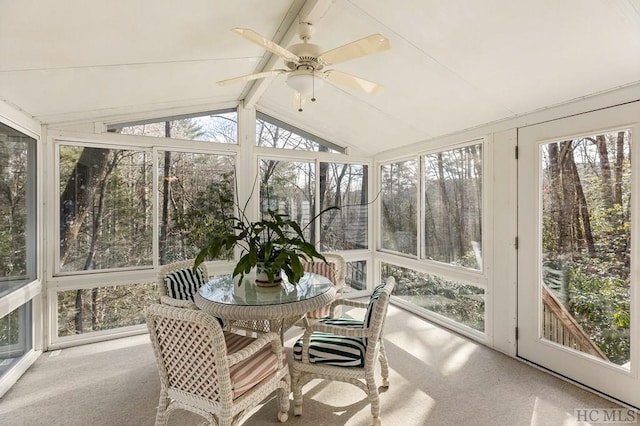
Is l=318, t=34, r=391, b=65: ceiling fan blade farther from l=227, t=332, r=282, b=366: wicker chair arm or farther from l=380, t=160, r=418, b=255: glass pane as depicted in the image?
l=380, t=160, r=418, b=255: glass pane

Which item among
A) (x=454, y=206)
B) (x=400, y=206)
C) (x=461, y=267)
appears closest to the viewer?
(x=461, y=267)

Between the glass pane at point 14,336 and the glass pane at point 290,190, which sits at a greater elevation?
the glass pane at point 290,190

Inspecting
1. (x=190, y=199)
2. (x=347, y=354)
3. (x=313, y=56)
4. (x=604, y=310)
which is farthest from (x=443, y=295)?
(x=190, y=199)

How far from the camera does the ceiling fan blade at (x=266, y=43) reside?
5.50 ft

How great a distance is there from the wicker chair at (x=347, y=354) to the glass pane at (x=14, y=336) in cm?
240

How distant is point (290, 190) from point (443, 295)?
7.82ft

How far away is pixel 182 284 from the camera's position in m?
2.85

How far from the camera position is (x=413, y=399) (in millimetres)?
2355

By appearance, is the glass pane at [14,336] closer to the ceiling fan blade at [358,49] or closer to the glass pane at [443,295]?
the ceiling fan blade at [358,49]

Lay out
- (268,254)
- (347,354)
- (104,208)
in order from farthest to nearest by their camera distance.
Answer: (104,208), (268,254), (347,354)

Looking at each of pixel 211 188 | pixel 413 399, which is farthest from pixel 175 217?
pixel 413 399

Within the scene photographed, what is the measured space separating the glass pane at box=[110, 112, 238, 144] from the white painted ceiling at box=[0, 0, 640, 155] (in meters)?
0.29

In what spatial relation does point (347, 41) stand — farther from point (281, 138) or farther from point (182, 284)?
point (182, 284)

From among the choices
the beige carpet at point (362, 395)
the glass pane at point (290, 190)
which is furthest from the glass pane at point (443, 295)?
the glass pane at point (290, 190)
